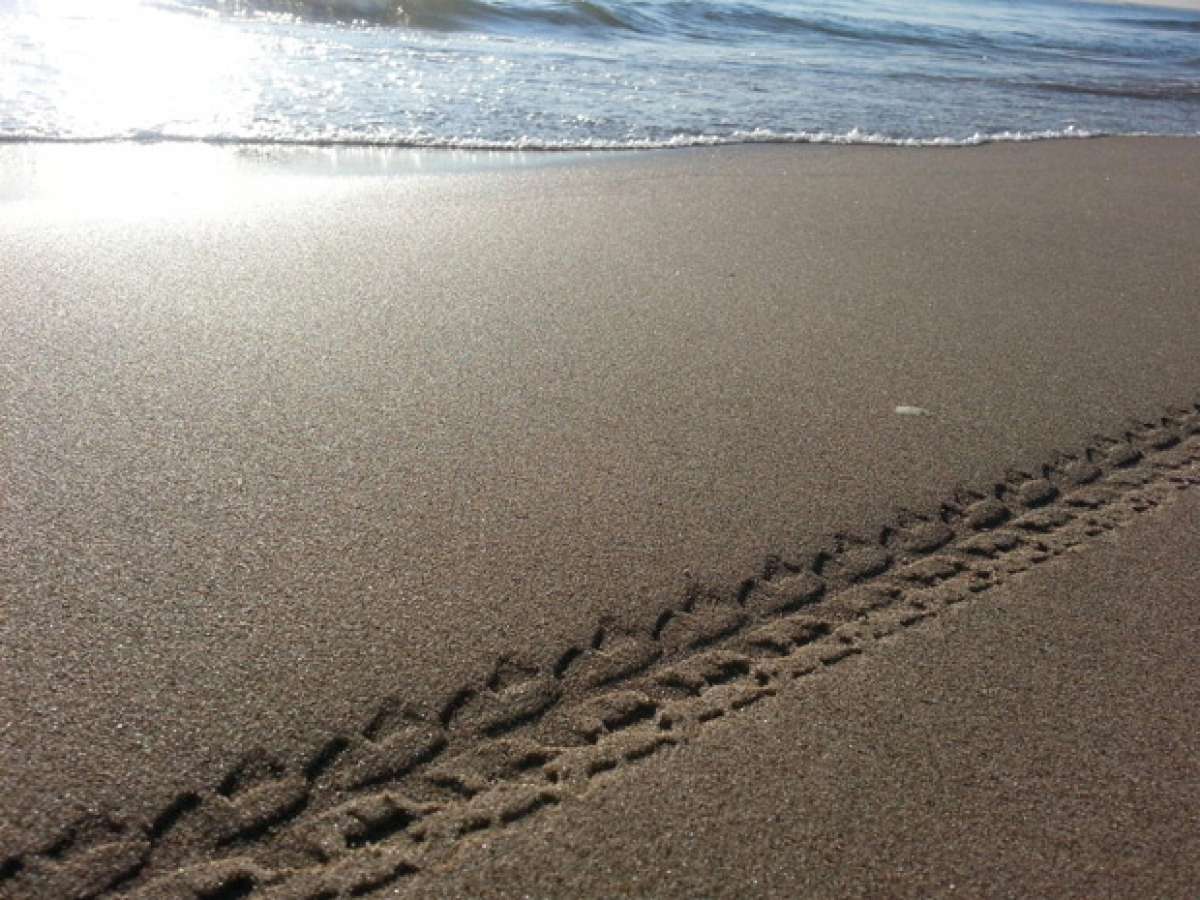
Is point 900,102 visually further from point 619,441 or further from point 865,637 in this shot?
point 865,637

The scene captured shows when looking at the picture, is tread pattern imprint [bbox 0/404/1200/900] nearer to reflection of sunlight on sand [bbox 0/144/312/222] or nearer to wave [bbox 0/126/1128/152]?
reflection of sunlight on sand [bbox 0/144/312/222]

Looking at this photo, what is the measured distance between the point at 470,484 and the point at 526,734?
780 mm

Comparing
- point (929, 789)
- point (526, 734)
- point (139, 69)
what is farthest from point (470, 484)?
point (139, 69)

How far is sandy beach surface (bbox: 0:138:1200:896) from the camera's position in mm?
1611

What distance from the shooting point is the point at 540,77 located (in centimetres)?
830

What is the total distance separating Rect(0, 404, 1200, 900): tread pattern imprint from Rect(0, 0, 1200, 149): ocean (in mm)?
4399

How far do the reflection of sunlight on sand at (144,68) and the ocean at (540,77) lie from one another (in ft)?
0.09

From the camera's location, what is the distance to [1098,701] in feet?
6.15

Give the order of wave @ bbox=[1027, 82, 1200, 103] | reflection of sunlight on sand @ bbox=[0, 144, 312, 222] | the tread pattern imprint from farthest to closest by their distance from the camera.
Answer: wave @ bbox=[1027, 82, 1200, 103]
reflection of sunlight on sand @ bbox=[0, 144, 312, 222]
the tread pattern imprint

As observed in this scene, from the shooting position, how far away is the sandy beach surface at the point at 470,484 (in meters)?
1.61

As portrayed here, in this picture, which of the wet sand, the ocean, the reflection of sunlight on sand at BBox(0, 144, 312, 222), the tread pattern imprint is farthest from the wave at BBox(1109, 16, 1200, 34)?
the wet sand

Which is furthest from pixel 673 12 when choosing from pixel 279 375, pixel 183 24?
pixel 279 375

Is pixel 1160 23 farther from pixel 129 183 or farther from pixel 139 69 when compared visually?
pixel 129 183

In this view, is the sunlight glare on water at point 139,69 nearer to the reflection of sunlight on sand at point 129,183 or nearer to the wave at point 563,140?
the wave at point 563,140
